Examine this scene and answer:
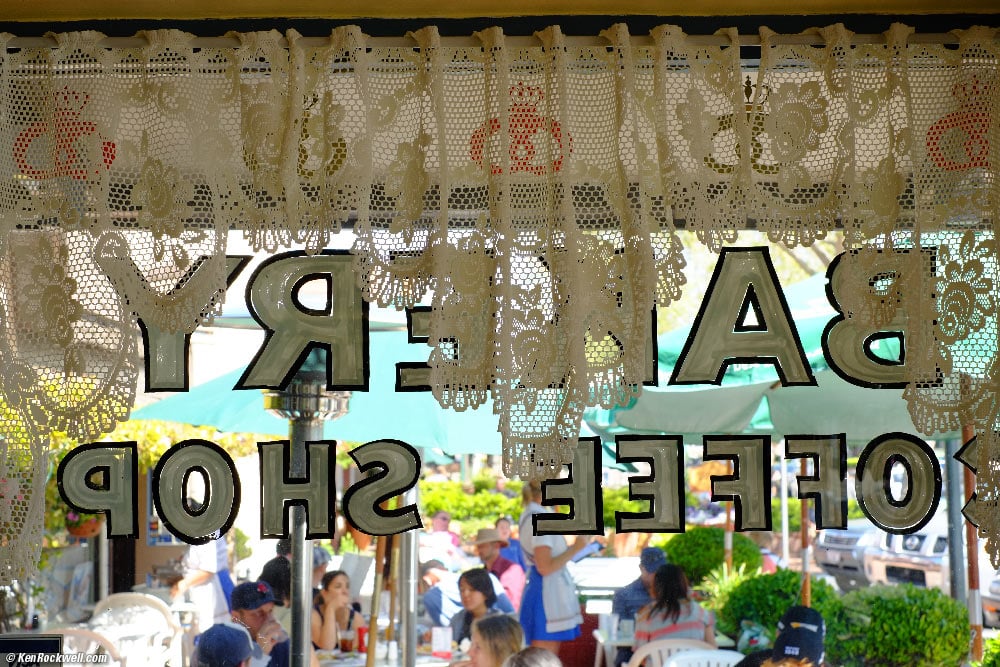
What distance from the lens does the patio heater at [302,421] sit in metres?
2.37

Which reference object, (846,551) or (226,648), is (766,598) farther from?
(226,648)

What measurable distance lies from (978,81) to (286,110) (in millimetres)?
1122

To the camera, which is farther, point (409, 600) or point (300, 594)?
point (409, 600)

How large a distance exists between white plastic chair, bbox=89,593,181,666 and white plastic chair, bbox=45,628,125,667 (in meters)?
0.09

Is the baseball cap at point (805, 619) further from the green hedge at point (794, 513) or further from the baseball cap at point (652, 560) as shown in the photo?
the green hedge at point (794, 513)

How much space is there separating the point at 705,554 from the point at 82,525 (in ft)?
10.8

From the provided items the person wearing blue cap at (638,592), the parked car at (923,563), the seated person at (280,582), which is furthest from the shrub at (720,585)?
the seated person at (280,582)

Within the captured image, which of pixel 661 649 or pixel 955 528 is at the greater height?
pixel 955 528

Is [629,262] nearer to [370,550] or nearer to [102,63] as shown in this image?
[102,63]

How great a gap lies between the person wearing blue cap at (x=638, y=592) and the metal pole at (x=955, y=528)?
1212mm

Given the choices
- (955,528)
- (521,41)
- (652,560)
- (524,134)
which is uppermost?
(521,41)

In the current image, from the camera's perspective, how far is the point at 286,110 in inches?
56.8

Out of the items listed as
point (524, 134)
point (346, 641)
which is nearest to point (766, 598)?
point (346, 641)

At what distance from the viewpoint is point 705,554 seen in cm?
522
